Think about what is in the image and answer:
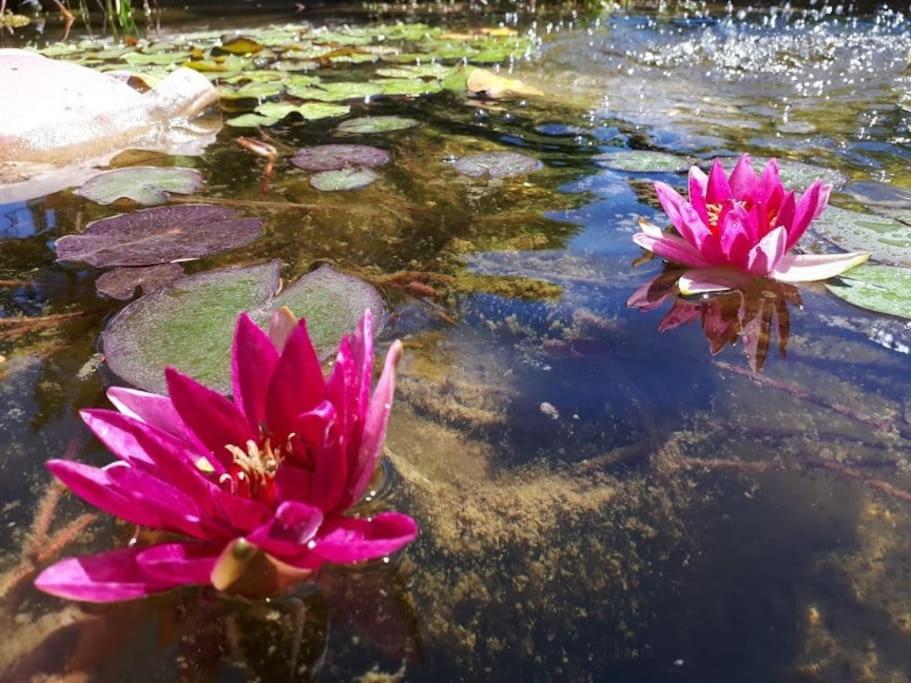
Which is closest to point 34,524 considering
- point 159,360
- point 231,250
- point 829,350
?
point 159,360

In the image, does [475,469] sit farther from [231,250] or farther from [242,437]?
[231,250]

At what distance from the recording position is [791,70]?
4.91 metres

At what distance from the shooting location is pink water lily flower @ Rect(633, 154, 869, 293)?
1554 mm

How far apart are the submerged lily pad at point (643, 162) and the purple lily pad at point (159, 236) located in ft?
4.37

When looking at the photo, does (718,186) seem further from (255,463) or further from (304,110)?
(304,110)

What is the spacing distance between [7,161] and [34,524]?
2.19 m

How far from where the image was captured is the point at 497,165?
2543 mm

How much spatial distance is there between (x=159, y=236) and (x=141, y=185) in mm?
510

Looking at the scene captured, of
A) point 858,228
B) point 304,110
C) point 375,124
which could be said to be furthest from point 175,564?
point 304,110

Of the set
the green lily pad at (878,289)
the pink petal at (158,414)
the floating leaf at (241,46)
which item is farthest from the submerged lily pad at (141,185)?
the floating leaf at (241,46)

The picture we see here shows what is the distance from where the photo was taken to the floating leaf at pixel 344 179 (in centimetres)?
232

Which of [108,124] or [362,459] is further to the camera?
[108,124]

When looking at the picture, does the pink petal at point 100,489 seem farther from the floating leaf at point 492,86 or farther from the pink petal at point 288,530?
the floating leaf at point 492,86

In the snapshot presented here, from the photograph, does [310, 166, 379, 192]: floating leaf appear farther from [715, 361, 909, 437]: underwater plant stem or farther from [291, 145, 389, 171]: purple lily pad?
[715, 361, 909, 437]: underwater plant stem
